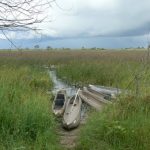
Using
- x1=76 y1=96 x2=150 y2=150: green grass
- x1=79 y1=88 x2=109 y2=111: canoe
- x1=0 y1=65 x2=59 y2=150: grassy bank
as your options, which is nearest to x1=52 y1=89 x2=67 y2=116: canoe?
x1=79 y1=88 x2=109 y2=111: canoe

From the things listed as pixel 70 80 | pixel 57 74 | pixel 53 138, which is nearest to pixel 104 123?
pixel 53 138

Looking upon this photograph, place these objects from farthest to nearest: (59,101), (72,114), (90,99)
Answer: (90,99) < (59,101) < (72,114)

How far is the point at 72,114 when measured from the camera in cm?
1055

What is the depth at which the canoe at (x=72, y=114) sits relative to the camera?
946 cm

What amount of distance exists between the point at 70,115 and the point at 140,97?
2.57 m

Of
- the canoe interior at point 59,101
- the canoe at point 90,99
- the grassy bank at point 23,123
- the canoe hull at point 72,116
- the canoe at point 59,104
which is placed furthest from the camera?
the canoe at point 90,99

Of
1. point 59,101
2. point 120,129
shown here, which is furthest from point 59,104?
point 120,129

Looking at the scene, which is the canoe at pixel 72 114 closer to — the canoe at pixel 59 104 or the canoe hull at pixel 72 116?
the canoe hull at pixel 72 116

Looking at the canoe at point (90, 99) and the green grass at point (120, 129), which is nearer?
the green grass at point (120, 129)

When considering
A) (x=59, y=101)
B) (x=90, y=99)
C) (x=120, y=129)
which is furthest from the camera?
(x=90, y=99)

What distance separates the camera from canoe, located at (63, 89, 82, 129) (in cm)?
946

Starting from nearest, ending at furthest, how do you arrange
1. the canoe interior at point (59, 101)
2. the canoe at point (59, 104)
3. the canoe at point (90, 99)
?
the canoe at point (59, 104)
the canoe interior at point (59, 101)
the canoe at point (90, 99)

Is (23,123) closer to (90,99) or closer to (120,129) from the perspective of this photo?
(120,129)

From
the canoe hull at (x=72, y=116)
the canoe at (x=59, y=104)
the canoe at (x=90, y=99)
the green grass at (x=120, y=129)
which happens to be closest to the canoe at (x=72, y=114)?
the canoe hull at (x=72, y=116)
